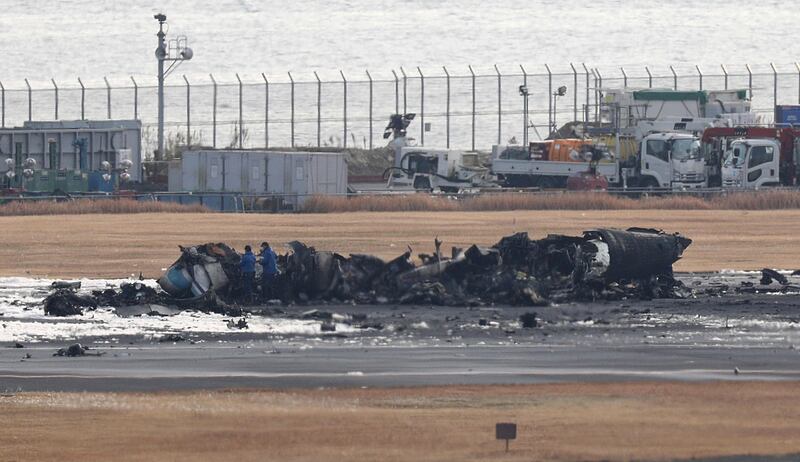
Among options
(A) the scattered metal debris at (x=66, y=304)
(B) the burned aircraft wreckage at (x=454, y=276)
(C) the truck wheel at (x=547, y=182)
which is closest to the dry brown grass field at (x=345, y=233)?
(B) the burned aircraft wreckage at (x=454, y=276)

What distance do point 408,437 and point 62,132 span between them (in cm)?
6350

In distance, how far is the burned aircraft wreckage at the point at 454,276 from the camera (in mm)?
37781

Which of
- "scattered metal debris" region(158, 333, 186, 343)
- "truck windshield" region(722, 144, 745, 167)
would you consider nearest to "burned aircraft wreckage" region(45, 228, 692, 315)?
"scattered metal debris" region(158, 333, 186, 343)

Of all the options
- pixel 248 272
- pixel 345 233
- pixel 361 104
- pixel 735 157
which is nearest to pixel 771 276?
pixel 248 272

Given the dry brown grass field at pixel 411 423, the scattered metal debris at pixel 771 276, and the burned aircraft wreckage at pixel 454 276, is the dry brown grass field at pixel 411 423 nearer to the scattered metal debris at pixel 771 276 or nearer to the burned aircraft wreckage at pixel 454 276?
the burned aircraft wreckage at pixel 454 276

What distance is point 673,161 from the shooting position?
249 feet

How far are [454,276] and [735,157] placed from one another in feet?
125

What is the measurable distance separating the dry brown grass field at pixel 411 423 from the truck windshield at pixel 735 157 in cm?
5002

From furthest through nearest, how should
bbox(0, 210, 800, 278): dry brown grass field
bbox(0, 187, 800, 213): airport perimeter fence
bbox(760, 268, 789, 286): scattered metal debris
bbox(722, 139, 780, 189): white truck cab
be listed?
bbox(722, 139, 780, 189): white truck cab → bbox(0, 187, 800, 213): airport perimeter fence → bbox(0, 210, 800, 278): dry brown grass field → bbox(760, 268, 789, 286): scattered metal debris

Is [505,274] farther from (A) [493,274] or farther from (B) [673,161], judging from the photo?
(B) [673,161]

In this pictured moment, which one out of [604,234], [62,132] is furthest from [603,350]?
[62,132]

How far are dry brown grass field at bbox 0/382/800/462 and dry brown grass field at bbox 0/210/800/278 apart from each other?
21.0 metres

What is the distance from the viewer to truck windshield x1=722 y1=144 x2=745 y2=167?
2921 inches

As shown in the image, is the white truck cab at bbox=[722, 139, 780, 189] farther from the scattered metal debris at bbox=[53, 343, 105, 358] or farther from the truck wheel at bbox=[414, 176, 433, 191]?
the scattered metal debris at bbox=[53, 343, 105, 358]
